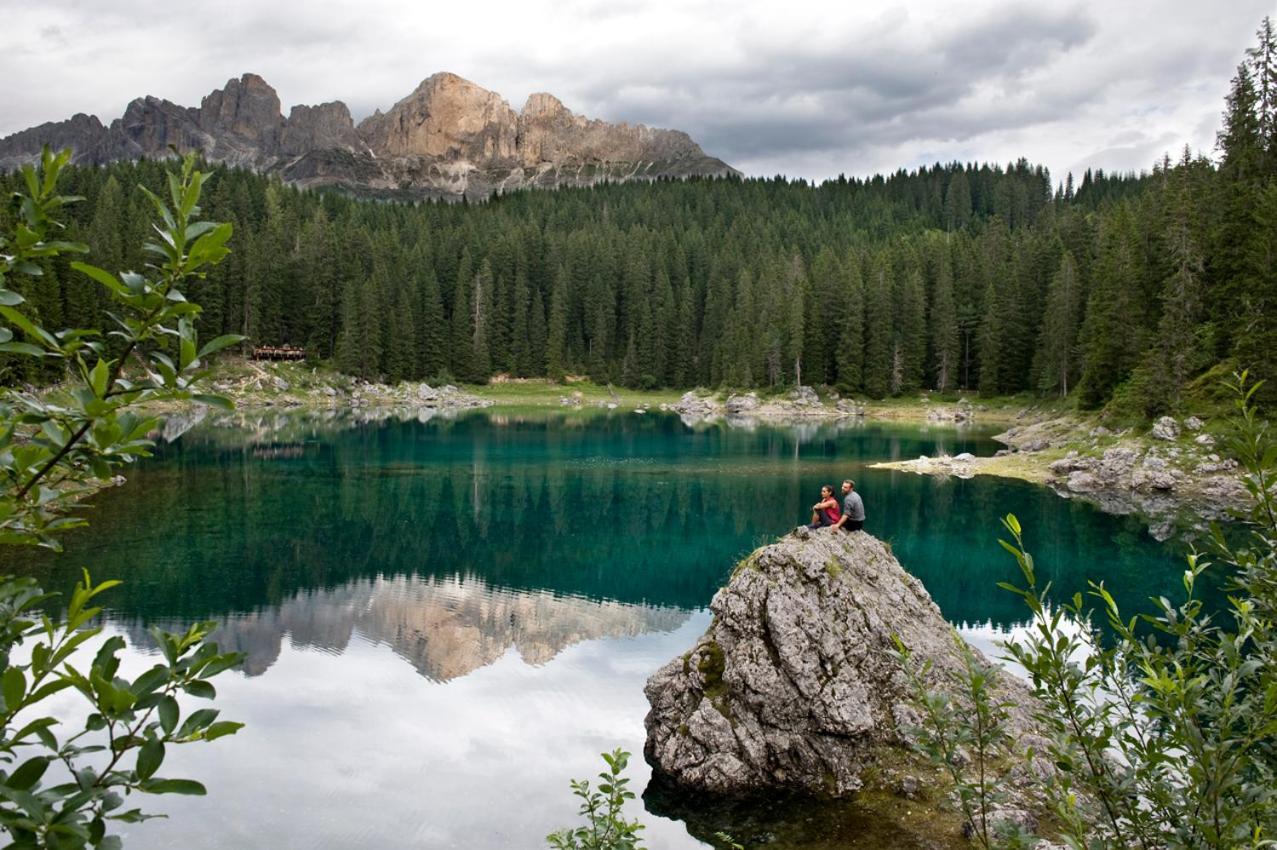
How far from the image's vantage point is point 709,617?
27.5 metres

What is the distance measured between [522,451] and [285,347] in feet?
209

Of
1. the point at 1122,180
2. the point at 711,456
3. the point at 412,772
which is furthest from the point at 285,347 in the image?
the point at 1122,180

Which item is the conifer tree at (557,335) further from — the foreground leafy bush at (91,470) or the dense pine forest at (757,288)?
the foreground leafy bush at (91,470)

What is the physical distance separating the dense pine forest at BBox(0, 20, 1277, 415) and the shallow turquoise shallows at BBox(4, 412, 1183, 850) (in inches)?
874

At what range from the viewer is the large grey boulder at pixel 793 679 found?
15.8 meters

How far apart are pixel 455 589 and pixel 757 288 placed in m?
110

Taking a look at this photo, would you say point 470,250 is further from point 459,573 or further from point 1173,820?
point 1173,820

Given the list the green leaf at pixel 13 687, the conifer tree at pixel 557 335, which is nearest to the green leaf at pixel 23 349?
the green leaf at pixel 13 687

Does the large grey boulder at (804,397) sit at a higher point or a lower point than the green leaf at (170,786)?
lower

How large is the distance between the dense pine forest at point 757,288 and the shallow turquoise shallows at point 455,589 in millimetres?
22188

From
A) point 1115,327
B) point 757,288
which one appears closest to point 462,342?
point 757,288

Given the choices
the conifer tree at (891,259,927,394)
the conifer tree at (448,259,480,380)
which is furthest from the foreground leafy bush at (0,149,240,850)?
the conifer tree at (448,259,480,380)

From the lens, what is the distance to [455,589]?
31.7 meters

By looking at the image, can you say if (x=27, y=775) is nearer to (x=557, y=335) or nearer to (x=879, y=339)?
(x=879, y=339)
